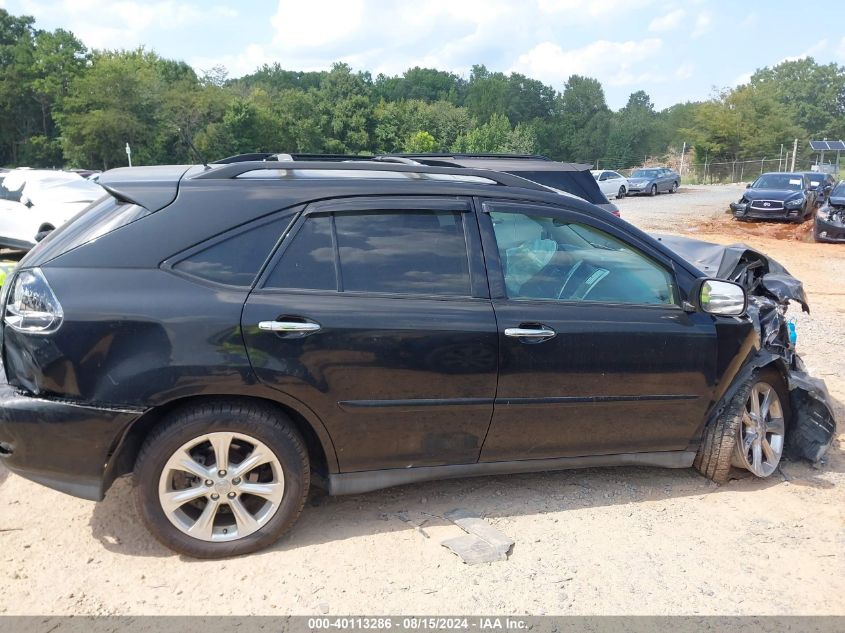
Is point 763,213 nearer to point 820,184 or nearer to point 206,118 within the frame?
point 820,184

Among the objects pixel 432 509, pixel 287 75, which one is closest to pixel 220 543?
pixel 432 509

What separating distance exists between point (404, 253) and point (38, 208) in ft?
33.4

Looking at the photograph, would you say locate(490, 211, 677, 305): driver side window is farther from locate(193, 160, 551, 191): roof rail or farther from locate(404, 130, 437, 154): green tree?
locate(404, 130, 437, 154): green tree

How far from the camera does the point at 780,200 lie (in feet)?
70.6

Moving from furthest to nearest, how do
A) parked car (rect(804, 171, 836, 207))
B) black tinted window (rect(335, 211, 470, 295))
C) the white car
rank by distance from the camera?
the white car
parked car (rect(804, 171, 836, 207))
black tinted window (rect(335, 211, 470, 295))

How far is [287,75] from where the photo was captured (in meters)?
118

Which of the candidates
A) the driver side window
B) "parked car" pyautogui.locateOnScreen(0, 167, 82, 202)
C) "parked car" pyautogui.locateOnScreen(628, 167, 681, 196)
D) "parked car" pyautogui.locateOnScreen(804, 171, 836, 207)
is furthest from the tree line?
the driver side window

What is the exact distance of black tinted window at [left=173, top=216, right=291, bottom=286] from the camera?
10.1ft

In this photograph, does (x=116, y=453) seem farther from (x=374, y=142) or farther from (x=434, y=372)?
(x=374, y=142)

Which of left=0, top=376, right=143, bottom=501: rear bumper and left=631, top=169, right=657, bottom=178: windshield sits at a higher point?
left=631, top=169, right=657, bottom=178: windshield

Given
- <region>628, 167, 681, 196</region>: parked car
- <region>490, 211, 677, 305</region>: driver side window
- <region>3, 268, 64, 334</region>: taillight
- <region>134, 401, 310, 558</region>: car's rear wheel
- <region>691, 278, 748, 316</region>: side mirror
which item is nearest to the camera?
<region>3, 268, 64, 334</region>: taillight

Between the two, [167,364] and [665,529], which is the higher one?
[167,364]

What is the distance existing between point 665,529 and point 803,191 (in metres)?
21.8

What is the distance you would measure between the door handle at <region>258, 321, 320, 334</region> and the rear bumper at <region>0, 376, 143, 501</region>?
0.64 m
